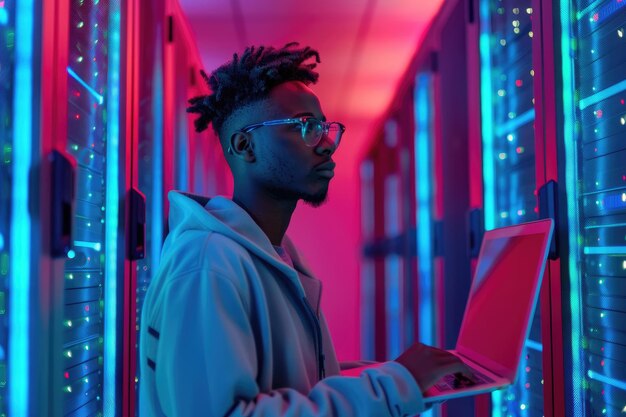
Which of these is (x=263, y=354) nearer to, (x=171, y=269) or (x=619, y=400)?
(x=171, y=269)

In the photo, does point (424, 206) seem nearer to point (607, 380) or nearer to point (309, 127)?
point (607, 380)

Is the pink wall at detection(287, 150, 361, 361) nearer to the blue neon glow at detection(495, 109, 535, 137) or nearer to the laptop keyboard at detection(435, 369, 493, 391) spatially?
the blue neon glow at detection(495, 109, 535, 137)

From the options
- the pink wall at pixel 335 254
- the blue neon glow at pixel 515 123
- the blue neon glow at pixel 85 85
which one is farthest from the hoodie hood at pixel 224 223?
the pink wall at pixel 335 254

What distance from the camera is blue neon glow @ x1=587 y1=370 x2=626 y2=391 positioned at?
1.36 metres

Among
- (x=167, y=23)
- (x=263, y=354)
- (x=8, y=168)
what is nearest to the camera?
(x=263, y=354)

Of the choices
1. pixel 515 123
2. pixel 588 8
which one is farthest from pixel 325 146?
pixel 515 123

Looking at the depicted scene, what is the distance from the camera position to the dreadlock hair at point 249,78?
1308mm

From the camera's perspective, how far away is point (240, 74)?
1.35m

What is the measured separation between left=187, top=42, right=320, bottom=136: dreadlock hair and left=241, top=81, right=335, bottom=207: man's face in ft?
0.14

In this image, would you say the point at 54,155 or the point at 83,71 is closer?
the point at 54,155

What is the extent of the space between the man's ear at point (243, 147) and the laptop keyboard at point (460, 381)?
585 millimetres

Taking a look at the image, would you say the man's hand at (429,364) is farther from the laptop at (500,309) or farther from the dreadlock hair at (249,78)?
the dreadlock hair at (249,78)

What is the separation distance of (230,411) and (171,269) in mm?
261

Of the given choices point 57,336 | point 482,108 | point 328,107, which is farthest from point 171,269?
point 328,107
